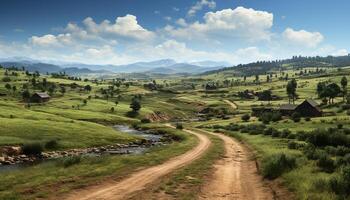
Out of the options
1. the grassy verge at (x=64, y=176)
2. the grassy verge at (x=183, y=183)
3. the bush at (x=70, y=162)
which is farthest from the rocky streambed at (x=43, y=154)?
the grassy verge at (x=183, y=183)

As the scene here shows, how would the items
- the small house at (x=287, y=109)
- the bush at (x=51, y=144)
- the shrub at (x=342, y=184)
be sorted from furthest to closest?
the small house at (x=287, y=109) < the bush at (x=51, y=144) < the shrub at (x=342, y=184)

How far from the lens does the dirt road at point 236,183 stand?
94.8 feet

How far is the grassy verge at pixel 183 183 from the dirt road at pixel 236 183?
83 cm

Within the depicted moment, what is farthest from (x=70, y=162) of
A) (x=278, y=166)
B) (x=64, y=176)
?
(x=278, y=166)

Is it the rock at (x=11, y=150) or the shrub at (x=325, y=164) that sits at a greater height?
the shrub at (x=325, y=164)

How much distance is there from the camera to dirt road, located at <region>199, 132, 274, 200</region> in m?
28.9

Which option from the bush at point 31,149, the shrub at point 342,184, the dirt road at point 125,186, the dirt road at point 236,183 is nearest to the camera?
the shrub at point 342,184

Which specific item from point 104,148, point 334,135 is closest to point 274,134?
point 334,135

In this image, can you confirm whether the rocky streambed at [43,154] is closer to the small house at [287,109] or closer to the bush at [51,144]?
the bush at [51,144]

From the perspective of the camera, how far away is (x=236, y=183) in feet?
111

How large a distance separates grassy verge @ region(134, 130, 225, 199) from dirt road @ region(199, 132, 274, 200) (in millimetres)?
834

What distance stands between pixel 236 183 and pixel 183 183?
4945mm

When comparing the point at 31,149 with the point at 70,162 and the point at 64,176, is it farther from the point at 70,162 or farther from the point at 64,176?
the point at 64,176

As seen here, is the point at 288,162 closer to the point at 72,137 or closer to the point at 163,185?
the point at 163,185
